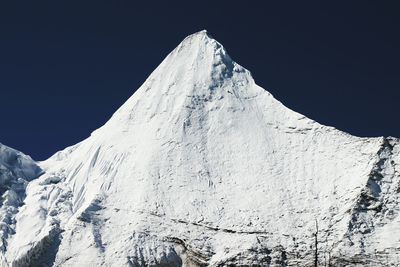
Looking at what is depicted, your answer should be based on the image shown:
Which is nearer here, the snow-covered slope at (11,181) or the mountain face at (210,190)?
the mountain face at (210,190)

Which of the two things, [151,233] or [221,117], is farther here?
[221,117]

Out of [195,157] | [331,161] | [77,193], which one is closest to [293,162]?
[331,161]

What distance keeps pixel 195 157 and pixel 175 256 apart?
935 centimetres

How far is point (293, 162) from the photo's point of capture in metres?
48.6

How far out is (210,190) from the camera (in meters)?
47.6

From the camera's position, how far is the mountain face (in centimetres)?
4244

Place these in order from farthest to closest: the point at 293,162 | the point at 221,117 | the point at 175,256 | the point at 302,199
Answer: the point at 221,117 → the point at 293,162 → the point at 302,199 → the point at 175,256

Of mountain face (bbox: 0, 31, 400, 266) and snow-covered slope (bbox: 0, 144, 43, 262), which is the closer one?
mountain face (bbox: 0, 31, 400, 266)

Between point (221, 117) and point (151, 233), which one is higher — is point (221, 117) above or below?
above

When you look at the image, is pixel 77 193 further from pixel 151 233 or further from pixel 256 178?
pixel 256 178

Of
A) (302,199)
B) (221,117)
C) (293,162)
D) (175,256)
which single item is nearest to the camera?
(175,256)

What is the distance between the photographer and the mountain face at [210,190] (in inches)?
1671

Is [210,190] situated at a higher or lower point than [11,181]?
lower

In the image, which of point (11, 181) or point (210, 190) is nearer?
point (210, 190)
